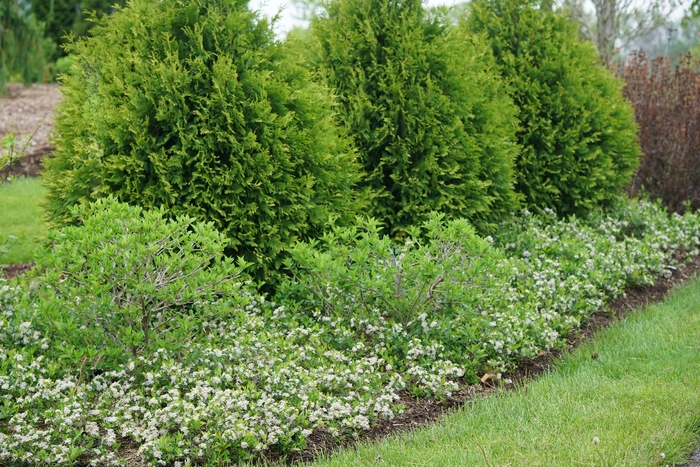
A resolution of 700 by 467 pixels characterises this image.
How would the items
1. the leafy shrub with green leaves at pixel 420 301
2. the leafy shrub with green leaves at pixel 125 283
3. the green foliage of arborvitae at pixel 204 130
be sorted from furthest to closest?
the green foliage of arborvitae at pixel 204 130, the leafy shrub with green leaves at pixel 420 301, the leafy shrub with green leaves at pixel 125 283

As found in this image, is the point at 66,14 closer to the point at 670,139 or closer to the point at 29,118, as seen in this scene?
the point at 29,118

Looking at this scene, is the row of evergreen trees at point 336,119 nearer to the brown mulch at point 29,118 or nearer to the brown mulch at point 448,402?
the brown mulch at point 448,402

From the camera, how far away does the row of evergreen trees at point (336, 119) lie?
4.98 meters

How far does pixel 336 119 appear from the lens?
20.8ft

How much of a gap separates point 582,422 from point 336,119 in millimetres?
3637

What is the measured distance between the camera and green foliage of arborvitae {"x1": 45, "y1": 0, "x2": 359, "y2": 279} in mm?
4941

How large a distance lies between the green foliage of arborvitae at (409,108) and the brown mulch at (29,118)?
21.7 feet

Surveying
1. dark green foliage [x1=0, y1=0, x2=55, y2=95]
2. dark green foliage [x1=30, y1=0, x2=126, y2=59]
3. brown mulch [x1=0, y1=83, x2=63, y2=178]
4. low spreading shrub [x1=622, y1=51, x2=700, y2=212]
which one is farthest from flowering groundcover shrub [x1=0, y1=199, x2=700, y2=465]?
dark green foliage [x1=30, y1=0, x2=126, y2=59]

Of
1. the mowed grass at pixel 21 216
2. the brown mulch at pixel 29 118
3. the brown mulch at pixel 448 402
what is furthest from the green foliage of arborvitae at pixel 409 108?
the brown mulch at pixel 29 118

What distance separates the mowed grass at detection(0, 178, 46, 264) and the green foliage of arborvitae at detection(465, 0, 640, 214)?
5.26 m

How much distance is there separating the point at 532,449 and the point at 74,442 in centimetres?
219

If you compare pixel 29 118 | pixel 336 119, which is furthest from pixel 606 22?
pixel 29 118

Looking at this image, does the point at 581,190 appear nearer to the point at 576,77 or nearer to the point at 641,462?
the point at 576,77

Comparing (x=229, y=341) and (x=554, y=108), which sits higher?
(x=554, y=108)
